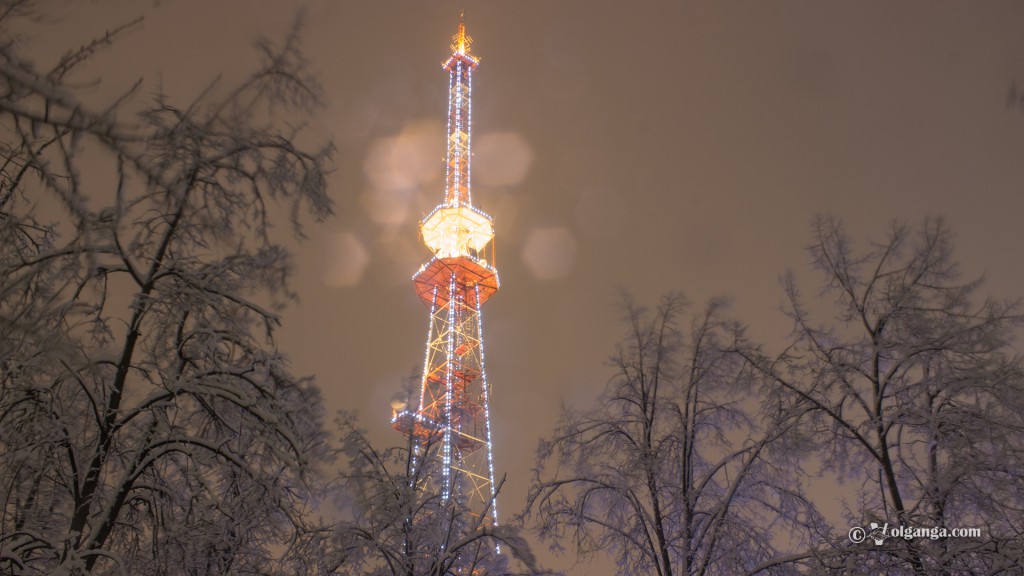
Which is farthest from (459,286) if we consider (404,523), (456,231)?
(404,523)

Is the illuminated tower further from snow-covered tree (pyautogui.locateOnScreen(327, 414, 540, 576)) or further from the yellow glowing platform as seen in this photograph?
snow-covered tree (pyautogui.locateOnScreen(327, 414, 540, 576))

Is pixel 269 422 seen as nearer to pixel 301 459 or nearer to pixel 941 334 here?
pixel 301 459

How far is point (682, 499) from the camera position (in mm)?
10492

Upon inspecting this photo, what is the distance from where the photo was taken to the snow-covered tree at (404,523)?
1038 centimetres

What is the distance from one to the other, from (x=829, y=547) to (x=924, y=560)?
1022mm

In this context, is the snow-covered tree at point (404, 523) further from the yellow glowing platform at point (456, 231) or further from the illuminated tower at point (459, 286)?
the yellow glowing platform at point (456, 231)

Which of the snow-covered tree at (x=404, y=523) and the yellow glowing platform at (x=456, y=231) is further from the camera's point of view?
the yellow glowing platform at (x=456, y=231)

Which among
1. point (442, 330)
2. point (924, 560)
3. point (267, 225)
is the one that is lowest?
point (924, 560)

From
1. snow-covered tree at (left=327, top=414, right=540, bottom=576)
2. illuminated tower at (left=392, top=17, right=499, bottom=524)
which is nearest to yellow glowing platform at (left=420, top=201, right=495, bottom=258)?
illuminated tower at (left=392, top=17, right=499, bottom=524)

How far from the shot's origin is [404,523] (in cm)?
1087

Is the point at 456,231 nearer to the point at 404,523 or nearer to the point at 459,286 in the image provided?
the point at 459,286

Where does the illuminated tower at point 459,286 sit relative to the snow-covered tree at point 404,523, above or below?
above

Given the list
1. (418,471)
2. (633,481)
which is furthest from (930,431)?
(418,471)

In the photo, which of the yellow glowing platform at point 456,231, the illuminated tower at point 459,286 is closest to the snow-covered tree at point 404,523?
the illuminated tower at point 459,286
